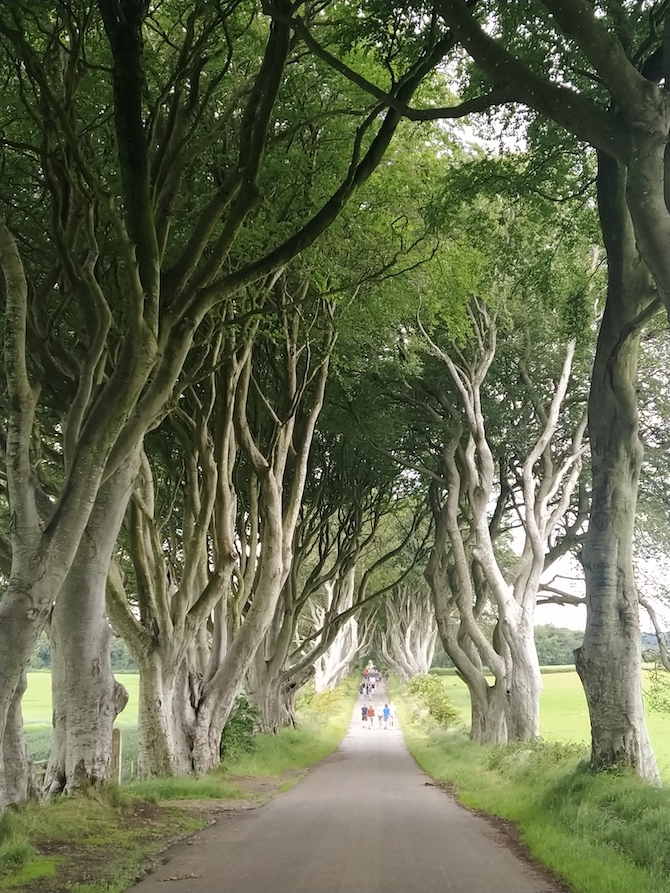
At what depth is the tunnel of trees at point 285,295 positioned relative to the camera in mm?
7379

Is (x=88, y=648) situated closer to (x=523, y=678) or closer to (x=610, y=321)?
(x=610, y=321)

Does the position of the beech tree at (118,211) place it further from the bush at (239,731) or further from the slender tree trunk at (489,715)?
the slender tree trunk at (489,715)

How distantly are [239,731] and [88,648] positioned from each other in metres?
10.1

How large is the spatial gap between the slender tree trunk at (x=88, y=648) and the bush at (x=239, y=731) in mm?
7709

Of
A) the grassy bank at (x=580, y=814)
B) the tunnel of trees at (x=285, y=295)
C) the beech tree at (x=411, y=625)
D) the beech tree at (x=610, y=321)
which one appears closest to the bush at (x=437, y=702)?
the beech tree at (x=411, y=625)

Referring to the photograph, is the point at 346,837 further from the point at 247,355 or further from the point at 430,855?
the point at 247,355

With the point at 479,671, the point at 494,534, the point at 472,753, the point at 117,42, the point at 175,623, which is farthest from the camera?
the point at 494,534

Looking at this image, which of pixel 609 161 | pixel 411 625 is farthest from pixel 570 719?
pixel 609 161

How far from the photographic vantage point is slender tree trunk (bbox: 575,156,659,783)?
29.8ft

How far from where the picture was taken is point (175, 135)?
893 centimetres

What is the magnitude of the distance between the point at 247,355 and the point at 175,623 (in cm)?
495

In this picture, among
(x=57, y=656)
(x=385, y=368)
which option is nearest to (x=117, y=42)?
(x=57, y=656)

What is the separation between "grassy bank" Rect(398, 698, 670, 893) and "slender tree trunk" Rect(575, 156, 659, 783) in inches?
27.4

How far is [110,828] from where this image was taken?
28.7 ft
